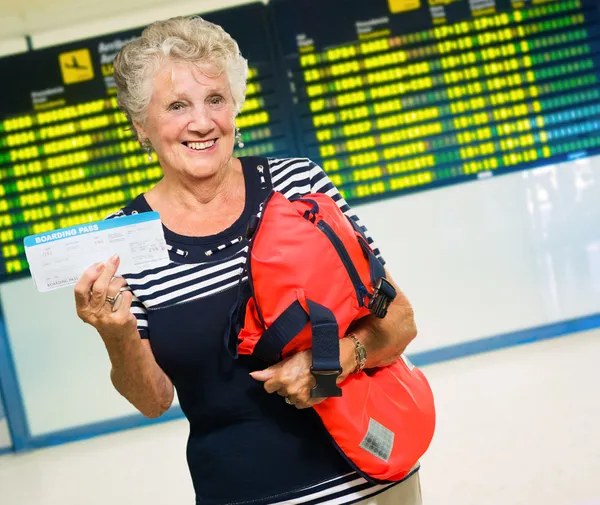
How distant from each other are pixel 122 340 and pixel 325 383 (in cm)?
38

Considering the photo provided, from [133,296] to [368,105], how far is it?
3866 mm

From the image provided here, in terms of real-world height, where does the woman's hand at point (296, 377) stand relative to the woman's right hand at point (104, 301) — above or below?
below

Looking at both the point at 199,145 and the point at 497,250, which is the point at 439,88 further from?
the point at 199,145

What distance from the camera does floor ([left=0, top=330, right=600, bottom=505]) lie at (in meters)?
3.04

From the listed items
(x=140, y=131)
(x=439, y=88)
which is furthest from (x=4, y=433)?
(x=140, y=131)

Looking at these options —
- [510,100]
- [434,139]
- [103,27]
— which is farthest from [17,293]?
[510,100]

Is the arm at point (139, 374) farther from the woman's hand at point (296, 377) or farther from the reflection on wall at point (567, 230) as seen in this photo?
the reflection on wall at point (567, 230)

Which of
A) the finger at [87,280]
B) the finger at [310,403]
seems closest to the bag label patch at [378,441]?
the finger at [310,403]

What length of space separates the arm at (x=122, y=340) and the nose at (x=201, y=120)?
0.35m

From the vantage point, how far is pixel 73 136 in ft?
16.9

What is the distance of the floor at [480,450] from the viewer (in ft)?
9.98

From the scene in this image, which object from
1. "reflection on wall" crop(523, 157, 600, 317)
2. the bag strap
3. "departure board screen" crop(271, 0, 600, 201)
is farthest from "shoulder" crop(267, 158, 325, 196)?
"reflection on wall" crop(523, 157, 600, 317)

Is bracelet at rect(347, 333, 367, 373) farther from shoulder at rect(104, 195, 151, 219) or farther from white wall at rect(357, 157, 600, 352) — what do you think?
white wall at rect(357, 157, 600, 352)

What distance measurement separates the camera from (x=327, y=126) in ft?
16.8
